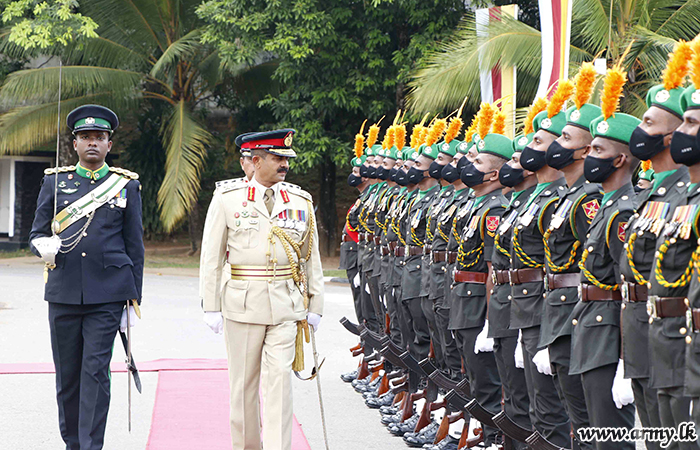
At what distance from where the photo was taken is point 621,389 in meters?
4.07

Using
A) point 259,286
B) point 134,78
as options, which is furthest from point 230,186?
point 134,78

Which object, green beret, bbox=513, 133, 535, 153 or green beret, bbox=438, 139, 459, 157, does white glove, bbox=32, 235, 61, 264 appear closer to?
green beret, bbox=513, 133, 535, 153

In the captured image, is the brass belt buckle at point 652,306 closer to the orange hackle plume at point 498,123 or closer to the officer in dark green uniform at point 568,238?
the officer in dark green uniform at point 568,238

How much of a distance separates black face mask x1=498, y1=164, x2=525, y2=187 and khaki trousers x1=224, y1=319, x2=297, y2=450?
1.64m

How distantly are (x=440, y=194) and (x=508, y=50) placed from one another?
5.95m

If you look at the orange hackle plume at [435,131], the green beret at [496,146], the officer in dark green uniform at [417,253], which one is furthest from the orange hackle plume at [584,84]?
the orange hackle plume at [435,131]

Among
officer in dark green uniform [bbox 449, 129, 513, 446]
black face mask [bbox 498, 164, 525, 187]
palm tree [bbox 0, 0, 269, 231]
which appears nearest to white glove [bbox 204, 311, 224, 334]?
officer in dark green uniform [bbox 449, 129, 513, 446]

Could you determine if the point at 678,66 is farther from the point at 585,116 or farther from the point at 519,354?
the point at 519,354

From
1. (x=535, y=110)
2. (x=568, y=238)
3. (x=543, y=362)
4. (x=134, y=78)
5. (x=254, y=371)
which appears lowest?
(x=254, y=371)

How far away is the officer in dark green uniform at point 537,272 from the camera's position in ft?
15.7

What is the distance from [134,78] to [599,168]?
17294 millimetres

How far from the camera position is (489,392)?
573 cm

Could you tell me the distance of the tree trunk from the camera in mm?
21484

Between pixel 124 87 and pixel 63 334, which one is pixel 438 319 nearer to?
pixel 63 334
